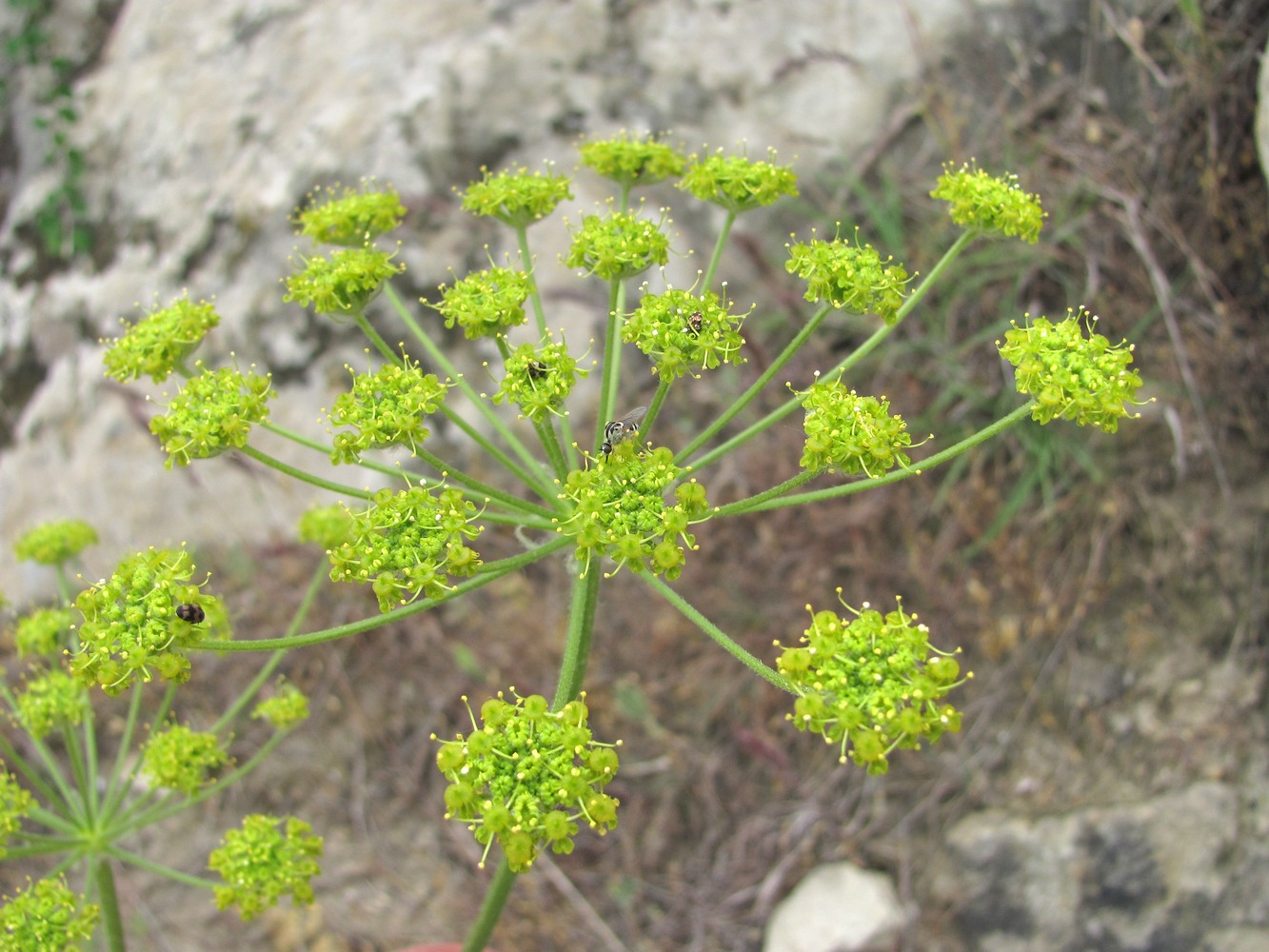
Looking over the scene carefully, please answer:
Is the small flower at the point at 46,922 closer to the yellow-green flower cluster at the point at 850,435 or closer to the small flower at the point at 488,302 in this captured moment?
the small flower at the point at 488,302

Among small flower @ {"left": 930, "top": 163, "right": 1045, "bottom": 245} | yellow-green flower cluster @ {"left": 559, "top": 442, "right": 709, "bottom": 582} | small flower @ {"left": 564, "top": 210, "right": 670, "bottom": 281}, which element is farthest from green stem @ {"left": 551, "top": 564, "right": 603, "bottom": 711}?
small flower @ {"left": 930, "top": 163, "right": 1045, "bottom": 245}

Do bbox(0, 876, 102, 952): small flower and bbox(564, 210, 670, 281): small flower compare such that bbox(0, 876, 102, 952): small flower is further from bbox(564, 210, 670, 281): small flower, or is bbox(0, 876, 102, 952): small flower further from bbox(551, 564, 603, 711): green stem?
bbox(564, 210, 670, 281): small flower

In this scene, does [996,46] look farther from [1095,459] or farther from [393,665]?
[393,665]

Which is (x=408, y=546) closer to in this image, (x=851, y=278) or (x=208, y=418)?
(x=208, y=418)

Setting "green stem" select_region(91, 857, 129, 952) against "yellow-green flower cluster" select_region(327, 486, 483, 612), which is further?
"green stem" select_region(91, 857, 129, 952)

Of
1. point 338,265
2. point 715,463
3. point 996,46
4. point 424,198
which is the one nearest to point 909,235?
point 996,46

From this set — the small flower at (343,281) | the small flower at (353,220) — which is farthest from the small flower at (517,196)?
the small flower at (343,281)

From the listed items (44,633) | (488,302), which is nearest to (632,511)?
(488,302)
